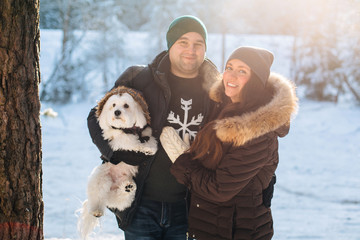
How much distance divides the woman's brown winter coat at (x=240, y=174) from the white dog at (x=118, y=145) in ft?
1.89

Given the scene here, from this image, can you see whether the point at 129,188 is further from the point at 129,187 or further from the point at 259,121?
the point at 259,121

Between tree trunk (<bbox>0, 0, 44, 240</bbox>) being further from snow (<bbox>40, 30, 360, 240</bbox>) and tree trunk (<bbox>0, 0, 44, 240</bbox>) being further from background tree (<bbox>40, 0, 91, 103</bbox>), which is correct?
background tree (<bbox>40, 0, 91, 103</bbox>)

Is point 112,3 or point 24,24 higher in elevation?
point 112,3

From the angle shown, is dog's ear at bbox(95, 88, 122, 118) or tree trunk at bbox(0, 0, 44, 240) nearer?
tree trunk at bbox(0, 0, 44, 240)

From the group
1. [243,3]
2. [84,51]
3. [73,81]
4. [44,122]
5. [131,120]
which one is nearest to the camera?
[131,120]

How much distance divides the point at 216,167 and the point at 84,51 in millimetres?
18479

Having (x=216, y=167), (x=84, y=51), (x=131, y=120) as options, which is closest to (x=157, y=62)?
(x=131, y=120)

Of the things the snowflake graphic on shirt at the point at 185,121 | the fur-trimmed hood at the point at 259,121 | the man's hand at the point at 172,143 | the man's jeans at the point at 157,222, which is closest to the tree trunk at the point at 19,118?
the man's jeans at the point at 157,222

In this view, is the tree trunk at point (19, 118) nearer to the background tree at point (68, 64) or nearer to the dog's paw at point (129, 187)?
the dog's paw at point (129, 187)

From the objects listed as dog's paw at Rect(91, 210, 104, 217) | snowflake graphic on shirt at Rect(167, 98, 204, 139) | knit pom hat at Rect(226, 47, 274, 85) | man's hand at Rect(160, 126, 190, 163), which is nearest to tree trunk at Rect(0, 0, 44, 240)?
dog's paw at Rect(91, 210, 104, 217)

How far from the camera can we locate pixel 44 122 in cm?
1409

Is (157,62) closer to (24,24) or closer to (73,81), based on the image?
(24,24)

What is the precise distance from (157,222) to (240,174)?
864 millimetres

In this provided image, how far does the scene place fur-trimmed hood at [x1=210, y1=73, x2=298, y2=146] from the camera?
226 centimetres
